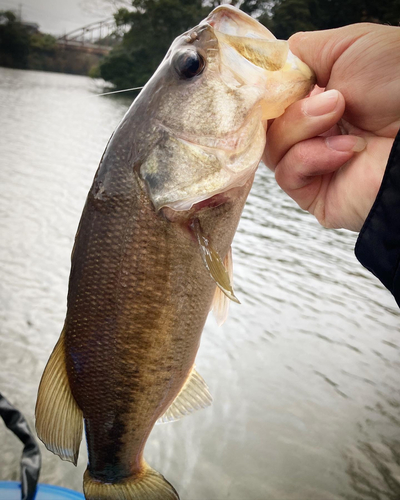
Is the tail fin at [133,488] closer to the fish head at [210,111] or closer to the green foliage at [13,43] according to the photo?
the fish head at [210,111]

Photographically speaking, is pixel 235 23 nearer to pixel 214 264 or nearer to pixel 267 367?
pixel 214 264

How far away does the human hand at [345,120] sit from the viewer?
5.21 ft

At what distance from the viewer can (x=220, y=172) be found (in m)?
1.55

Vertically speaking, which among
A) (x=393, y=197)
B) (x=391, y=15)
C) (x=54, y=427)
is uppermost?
(x=391, y=15)

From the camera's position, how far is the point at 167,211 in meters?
1.53

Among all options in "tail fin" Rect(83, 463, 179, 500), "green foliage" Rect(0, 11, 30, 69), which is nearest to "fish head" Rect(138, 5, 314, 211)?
"tail fin" Rect(83, 463, 179, 500)

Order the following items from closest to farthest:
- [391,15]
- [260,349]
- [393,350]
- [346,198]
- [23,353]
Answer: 1. [346,198]
2. [23,353]
3. [260,349]
4. [393,350]
5. [391,15]

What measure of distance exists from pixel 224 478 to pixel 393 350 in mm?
3088

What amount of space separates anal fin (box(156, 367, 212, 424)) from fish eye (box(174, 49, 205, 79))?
1.19 metres

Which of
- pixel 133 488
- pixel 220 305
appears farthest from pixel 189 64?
pixel 133 488

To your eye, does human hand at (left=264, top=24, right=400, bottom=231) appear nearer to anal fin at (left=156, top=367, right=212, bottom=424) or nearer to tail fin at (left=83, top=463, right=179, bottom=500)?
anal fin at (left=156, top=367, right=212, bottom=424)

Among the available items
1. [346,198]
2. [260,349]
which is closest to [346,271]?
[260,349]

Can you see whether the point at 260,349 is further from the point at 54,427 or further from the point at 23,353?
the point at 54,427

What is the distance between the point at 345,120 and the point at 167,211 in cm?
91
